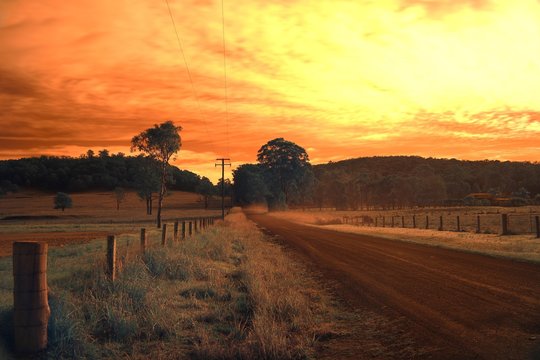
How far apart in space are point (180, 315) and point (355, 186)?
494 feet

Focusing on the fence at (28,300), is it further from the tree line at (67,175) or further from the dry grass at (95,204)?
the tree line at (67,175)

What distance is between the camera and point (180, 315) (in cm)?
912

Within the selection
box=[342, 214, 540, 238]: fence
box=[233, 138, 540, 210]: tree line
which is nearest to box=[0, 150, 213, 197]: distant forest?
box=[233, 138, 540, 210]: tree line

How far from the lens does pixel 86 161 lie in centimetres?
18338

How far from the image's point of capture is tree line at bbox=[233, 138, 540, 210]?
388 ft

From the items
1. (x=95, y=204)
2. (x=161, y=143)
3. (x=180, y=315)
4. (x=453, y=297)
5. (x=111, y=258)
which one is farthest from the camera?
(x=95, y=204)

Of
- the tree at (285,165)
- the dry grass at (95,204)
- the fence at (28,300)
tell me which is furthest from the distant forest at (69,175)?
the fence at (28,300)

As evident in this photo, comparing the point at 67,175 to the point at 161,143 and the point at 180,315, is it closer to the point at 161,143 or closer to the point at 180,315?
the point at 161,143

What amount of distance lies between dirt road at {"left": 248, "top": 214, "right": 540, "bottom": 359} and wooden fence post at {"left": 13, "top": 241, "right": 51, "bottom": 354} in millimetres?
5485

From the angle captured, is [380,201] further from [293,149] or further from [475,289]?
[475,289]

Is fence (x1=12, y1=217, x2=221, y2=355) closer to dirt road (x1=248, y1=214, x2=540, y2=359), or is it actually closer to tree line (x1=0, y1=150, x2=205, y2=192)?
dirt road (x1=248, y1=214, x2=540, y2=359)

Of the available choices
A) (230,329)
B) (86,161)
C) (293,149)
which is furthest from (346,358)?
(86,161)

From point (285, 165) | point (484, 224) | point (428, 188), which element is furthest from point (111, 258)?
Result: point (428, 188)

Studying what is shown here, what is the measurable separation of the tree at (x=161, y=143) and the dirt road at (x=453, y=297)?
151 ft
